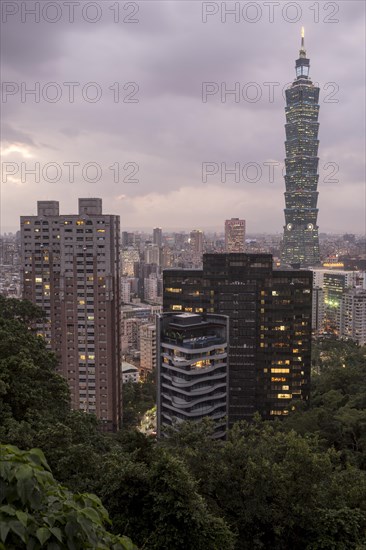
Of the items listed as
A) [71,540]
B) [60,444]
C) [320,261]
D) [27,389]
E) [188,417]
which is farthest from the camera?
[320,261]

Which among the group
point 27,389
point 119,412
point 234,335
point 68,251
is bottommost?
point 119,412

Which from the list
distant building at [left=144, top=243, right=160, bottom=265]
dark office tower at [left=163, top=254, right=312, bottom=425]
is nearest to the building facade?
dark office tower at [left=163, top=254, right=312, bottom=425]

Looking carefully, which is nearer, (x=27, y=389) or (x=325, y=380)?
(x=27, y=389)

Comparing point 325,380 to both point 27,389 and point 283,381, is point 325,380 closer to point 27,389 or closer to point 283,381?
point 283,381

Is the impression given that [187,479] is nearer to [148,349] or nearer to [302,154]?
[148,349]

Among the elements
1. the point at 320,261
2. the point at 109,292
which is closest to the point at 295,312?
the point at 109,292

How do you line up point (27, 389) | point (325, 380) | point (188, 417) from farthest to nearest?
point (325, 380) < point (188, 417) < point (27, 389)

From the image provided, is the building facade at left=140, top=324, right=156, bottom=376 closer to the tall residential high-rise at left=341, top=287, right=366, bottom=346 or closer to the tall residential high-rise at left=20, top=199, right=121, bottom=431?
the tall residential high-rise at left=20, top=199, right=121, bottom=431
